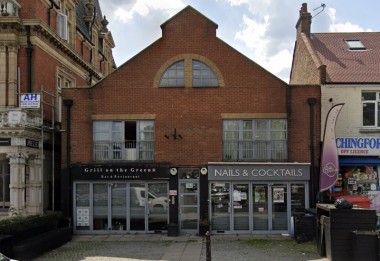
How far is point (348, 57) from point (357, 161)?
5159mm

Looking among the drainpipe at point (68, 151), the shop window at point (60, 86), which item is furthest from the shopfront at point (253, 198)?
the shop window at point (60, 86)

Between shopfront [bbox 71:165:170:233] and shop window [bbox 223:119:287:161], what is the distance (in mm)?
2917

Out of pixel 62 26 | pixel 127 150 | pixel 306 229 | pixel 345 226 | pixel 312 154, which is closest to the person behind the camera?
pixel 345 226

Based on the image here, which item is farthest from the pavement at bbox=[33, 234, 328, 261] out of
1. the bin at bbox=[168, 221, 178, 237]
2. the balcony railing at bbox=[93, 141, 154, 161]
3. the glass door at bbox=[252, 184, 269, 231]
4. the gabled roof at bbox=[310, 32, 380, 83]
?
the gabled roof at bbox=[310, 32, 380, 83]

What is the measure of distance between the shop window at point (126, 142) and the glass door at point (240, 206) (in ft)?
11.9

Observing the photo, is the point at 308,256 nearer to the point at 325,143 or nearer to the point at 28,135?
the point at 325,143

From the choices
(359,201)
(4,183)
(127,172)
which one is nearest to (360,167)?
(359,201)

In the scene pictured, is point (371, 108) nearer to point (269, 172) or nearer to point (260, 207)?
point (269, 172)

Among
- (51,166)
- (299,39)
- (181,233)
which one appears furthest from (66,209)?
(299,39)

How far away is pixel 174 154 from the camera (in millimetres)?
19750

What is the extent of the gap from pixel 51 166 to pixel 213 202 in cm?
760

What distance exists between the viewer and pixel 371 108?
20250mm

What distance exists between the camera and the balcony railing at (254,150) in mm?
19688

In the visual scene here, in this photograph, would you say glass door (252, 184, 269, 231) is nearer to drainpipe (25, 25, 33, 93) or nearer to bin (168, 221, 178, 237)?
bin (168, 221, 178, 237)
